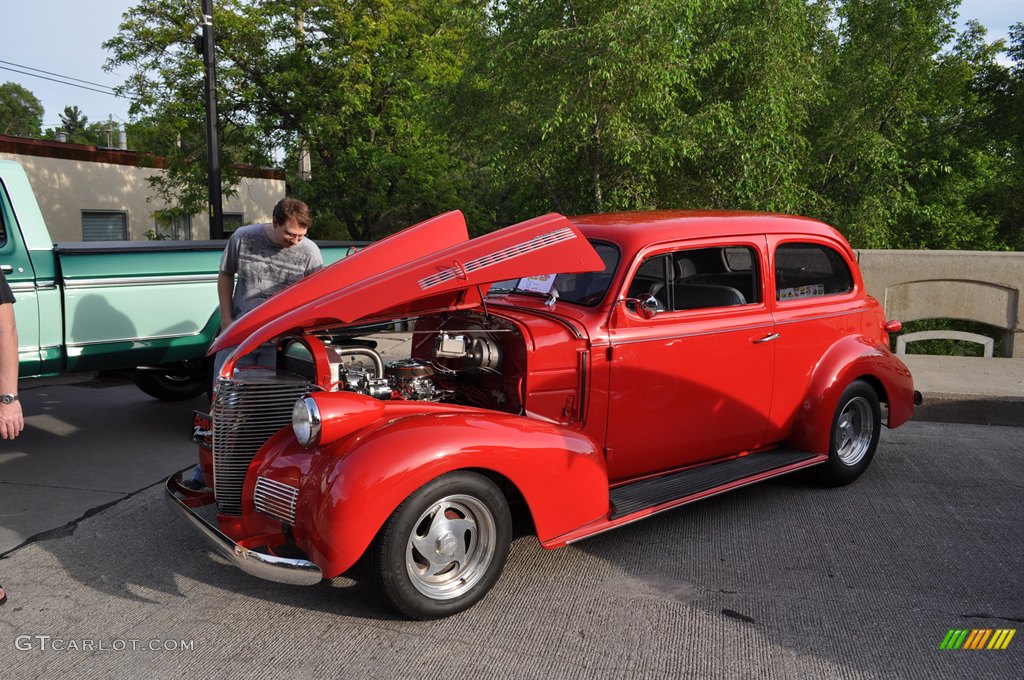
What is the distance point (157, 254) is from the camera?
6109 mm

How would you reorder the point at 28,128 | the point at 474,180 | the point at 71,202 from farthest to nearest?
1. the point at 28,128
2. the point at 474,180
3. the point at 71,202

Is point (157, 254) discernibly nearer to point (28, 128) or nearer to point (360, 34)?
point (360, 34)

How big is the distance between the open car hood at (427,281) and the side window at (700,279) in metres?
0.76

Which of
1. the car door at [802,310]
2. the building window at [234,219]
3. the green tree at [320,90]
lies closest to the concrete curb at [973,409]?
the car door at [802,310]

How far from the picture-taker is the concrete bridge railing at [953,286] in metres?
9.61

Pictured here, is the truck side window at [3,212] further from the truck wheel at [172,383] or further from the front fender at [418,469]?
the front fender at [418,469]

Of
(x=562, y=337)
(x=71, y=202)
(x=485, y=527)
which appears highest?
(x=71, y=202)

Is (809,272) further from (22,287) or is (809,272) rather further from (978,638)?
(22,287)

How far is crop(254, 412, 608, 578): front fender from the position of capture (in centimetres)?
319

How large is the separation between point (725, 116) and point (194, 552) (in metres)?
8.72

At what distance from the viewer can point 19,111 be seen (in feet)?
236

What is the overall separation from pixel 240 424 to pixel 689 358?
2.42 metres

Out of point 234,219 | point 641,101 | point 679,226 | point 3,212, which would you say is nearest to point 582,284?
point 679,226

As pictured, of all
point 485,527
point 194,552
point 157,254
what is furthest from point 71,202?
point 485,527
